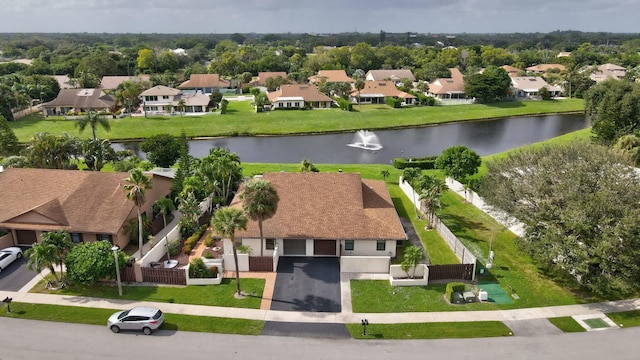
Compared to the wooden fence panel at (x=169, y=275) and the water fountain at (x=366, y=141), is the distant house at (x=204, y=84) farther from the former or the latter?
the wooden fence panel at (x=169, y=275)

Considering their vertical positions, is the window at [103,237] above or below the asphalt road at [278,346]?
above

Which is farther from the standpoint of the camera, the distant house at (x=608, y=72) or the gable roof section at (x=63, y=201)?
the distant house at (x=608, y=72)

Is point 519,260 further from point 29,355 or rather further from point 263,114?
point 263,114

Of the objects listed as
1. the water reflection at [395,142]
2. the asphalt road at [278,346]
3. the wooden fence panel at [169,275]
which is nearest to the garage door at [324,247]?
the wooden fence panel at [169,275]

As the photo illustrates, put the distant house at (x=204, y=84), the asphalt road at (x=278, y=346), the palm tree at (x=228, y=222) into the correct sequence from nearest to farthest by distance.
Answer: the asphalt road at (x=278, y=346), the palm tree at (x=228, y=222), the distant house at (x=204, y=84)

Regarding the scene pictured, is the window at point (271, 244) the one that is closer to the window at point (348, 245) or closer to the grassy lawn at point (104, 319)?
the window at point (348, 245)

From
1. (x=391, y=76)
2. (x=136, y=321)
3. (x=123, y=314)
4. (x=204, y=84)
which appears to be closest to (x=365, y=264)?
(x=136, y=321)

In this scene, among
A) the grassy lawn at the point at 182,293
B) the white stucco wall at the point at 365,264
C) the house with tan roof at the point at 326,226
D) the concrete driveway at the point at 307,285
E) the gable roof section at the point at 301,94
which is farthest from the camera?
the gable roof section at the point at 301,94

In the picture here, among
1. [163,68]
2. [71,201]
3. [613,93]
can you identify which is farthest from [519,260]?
[163,68]

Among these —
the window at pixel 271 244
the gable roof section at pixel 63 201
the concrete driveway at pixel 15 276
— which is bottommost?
the concrete driveway at pixel 15 276
